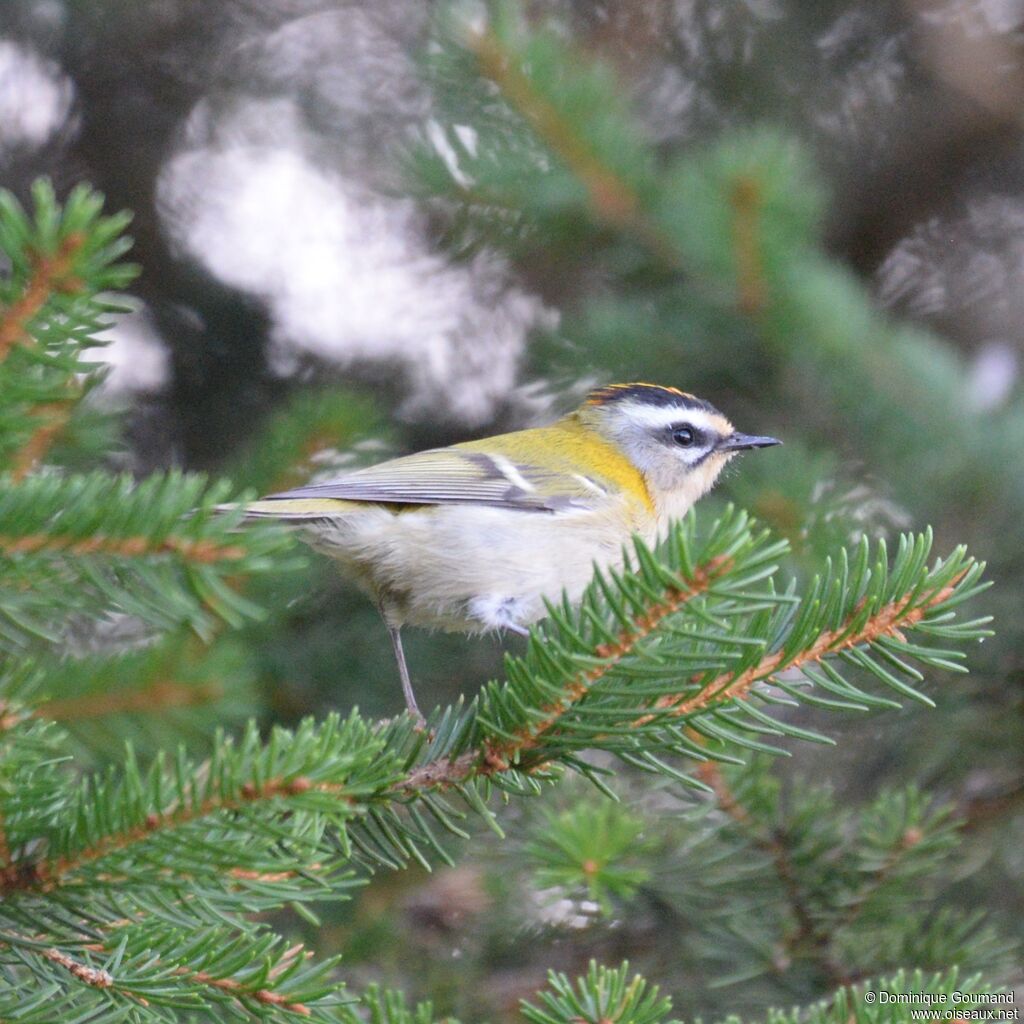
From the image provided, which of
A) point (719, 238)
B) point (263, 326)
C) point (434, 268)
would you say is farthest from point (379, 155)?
point (719, 238)

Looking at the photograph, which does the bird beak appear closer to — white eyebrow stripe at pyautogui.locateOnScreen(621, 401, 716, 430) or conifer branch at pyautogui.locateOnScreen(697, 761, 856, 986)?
white eyebrow stripe at pyautogui.locateOnScreen(621, 401, 716, 430)

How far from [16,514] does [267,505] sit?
1231mm

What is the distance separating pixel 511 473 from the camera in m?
2.76

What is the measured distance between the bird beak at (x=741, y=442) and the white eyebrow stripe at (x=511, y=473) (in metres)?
0.50

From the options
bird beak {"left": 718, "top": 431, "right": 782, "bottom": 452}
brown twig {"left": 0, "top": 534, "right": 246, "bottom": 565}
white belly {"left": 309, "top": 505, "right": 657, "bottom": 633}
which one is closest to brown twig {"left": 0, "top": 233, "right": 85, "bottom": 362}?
brown twig {"left": 0, "top": 534, "right": 246, "bottom": 565}

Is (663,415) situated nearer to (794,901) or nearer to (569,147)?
(569,147)

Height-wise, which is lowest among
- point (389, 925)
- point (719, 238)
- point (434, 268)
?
point (389, 925)

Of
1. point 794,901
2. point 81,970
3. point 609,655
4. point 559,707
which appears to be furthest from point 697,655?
point 794,901

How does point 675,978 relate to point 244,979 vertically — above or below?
below

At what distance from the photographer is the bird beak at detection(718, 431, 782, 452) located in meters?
2.70

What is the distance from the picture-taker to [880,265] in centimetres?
346

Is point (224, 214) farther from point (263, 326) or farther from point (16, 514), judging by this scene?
point (16, 514)

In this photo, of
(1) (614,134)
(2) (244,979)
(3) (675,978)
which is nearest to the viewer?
(2) (244,979)

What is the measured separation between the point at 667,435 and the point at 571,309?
0.48 meters
